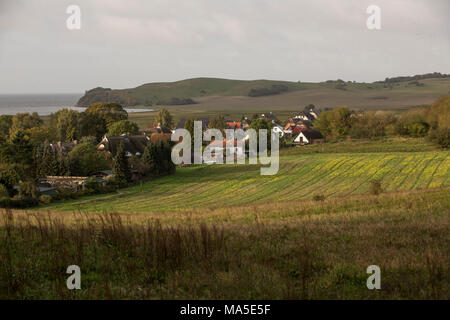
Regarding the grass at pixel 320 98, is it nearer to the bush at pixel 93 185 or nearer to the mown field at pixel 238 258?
the bush at pixel 93 185

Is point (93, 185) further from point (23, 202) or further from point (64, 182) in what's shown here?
point (23, 202)

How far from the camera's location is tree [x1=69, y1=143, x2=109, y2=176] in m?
46.0

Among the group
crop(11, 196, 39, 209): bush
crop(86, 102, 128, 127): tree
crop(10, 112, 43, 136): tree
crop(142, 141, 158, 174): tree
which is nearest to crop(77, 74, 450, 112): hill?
crop(86, 102, 128, 127): tree

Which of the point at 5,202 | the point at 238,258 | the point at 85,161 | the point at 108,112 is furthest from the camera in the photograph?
the point at 108,112

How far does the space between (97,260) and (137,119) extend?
12563cm

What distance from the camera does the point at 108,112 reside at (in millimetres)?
74438

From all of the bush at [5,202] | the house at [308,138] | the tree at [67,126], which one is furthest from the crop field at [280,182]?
the tree at [67,126]

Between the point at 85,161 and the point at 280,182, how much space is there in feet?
69.5

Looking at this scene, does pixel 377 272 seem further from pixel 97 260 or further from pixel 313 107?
pixel 313 107

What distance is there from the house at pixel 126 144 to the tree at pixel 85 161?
8357mm

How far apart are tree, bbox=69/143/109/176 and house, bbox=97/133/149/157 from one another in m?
8.36

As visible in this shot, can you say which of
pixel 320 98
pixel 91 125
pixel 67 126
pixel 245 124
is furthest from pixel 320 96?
pixel 67 126
